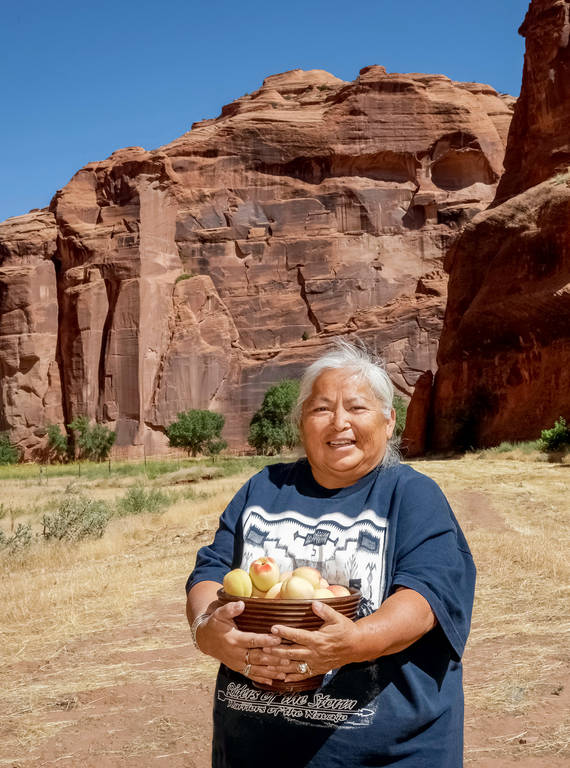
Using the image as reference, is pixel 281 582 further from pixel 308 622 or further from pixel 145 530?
pixel 145 530

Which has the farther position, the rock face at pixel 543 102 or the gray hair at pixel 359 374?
the rock face at pixel 543 102

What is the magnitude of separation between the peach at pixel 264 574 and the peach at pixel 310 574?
6 centimetres

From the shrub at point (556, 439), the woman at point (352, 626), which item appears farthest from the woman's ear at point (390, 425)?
the shrub at point (556, 439)

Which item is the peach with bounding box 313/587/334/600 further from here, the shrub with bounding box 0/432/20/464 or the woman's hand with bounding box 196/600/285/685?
the shrub with bounding box 0/432/20/464

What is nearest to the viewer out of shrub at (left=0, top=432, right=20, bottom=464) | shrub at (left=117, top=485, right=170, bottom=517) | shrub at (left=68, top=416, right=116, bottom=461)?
shrub at (left=117, top=485, right=170, bottom=517)

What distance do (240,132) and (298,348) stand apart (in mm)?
17973

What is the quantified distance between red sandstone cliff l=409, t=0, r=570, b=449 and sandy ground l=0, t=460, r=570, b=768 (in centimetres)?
2091

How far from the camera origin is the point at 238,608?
6.65 ft

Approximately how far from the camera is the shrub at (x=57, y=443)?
53594mm

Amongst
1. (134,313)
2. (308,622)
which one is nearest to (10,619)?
(308,622)

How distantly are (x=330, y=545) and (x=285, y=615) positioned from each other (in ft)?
1.30

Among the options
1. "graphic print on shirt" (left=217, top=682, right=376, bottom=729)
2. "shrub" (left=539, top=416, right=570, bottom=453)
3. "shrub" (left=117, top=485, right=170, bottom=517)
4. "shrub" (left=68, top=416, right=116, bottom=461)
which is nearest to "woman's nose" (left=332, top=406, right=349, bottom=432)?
"graphic print on shirt" (left=217, top=682, right=376, bottom=729)

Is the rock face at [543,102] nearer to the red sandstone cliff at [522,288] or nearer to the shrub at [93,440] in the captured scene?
the red sandstone cliff at [522,288]

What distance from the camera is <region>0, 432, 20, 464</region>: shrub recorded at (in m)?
52.6
